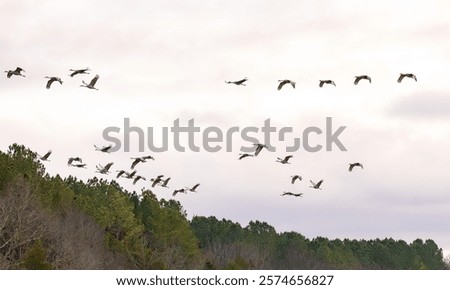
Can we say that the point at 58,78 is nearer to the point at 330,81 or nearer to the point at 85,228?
the point at 330,81

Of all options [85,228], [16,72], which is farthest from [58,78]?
[85,228]

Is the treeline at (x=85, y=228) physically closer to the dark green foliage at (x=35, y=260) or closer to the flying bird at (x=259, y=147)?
the dark green foliage at (x=35, y=260)

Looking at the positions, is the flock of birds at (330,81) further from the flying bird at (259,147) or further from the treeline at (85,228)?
the treeline at (85,228)

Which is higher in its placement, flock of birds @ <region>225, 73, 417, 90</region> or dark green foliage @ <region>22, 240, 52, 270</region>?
flock of birds @ <region>225, 73, 417, 90</region>

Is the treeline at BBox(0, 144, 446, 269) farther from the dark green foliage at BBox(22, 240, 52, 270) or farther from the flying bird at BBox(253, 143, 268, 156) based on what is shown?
the flying bird at BBox(253, 143, 268, 156)

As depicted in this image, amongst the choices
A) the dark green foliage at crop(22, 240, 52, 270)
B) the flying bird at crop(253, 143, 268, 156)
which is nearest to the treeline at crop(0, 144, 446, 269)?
the dark green foliage at crop(22, 240, 52, 270)

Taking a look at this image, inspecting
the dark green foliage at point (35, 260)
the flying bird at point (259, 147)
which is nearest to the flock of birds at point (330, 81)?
the flying bird at point (259, 147)

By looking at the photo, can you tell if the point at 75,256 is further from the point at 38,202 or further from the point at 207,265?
the point at 207,265

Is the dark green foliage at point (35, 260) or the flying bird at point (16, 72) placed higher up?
the flying bird at point (16, 72)

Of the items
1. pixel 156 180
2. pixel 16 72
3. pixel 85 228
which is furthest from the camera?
pixel 85 228

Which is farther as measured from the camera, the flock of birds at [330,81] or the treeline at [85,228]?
the treeline at [85,228]

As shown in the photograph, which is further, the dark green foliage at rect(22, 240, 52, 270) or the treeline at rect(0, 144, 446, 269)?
the treeline at rect(0, 144, 446, 269)

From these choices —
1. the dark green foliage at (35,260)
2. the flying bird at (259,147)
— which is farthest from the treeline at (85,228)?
the flying bird at (259,147)
